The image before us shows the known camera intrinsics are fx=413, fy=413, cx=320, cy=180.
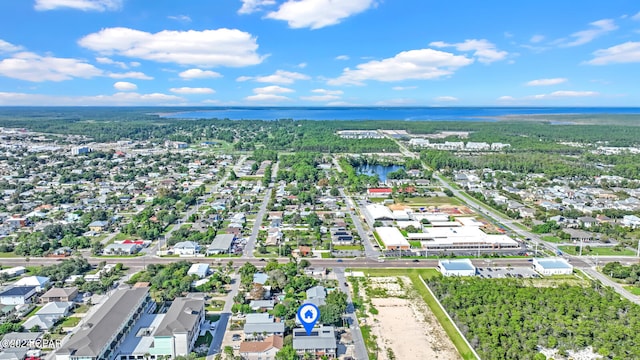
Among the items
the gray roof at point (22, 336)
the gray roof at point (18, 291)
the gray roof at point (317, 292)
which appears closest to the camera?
the gray roof at point (22, 336)

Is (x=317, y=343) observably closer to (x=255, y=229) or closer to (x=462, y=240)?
(x=462, y=240)

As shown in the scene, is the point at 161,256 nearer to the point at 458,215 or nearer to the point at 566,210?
the point at 458,215

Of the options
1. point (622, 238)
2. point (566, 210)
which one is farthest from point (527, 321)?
point (566, 210)

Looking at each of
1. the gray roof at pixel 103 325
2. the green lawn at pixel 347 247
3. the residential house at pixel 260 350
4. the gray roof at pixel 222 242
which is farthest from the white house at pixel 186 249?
the residential house at pixel 260 350

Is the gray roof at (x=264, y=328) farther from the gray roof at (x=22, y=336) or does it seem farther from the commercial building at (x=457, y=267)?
the commercial building at (x=457, y=267)

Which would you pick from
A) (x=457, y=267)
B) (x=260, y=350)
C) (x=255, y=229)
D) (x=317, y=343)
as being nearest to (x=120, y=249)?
(x=255, y=229)

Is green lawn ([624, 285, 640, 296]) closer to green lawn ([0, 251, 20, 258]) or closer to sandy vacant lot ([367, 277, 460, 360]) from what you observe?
sandy vacant lot ([367, 277, 460, 360])
